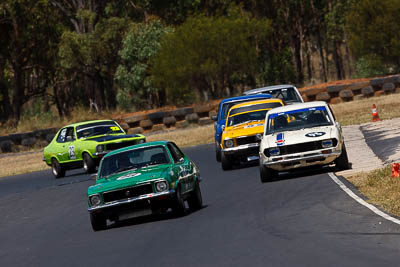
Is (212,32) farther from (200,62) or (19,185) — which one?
(19,185)

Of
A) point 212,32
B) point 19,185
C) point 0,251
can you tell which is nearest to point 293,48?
point 212,32

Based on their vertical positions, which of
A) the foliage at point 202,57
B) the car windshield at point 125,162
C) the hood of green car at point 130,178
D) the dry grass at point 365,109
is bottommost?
the dry grass at point 365,109

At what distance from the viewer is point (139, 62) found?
55125 mm

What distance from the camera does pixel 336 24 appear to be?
219 ft

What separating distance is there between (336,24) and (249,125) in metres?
47.3

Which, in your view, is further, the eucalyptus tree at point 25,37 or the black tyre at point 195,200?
the eucalyptus tree at point 25,37

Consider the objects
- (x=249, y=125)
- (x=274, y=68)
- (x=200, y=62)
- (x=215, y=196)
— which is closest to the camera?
(x=215, y=196)

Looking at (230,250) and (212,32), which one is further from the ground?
(212,32)

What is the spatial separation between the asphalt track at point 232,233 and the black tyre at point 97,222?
162mm

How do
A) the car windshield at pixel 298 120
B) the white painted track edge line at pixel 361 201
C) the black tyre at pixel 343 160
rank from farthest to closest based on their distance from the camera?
the car windshield at pixel 298 120
the black tyre at pixel 343 160
the white painted track edge line at pixel 361 201

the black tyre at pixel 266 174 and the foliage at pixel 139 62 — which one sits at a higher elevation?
the foliage at pixel 139 62

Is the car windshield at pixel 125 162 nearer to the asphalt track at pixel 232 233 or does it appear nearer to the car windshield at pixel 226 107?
the asphalt track at pixel 232 233

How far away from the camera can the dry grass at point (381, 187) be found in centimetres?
1198

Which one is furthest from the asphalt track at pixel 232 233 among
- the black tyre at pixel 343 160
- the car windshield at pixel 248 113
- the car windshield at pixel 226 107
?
the car windshield at pixel 226 107
